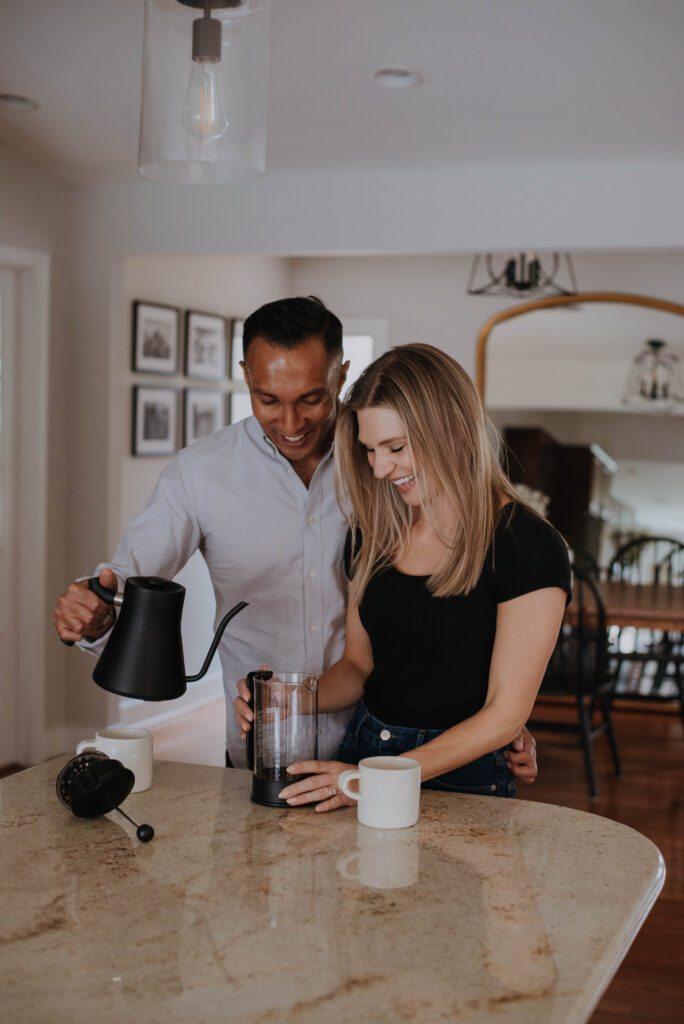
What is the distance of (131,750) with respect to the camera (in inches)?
58.8

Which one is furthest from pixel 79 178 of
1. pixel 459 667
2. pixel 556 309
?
pixel 459 667

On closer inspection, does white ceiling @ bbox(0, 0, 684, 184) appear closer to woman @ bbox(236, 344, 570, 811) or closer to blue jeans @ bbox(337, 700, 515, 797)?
woman @ bbox(236, 344, 570, 811)

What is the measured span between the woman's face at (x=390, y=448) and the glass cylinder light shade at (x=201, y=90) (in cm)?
44

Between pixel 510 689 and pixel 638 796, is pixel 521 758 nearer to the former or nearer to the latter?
pixel 510 689

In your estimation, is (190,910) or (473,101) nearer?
(190,910)

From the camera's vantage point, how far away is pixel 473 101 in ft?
10.7

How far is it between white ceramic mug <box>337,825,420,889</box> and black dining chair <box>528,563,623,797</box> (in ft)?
9.58

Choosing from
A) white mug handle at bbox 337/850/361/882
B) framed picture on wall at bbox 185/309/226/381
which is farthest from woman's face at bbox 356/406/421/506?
framed picture on wall at bbox 185/309/226/381

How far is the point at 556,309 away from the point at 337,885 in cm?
504

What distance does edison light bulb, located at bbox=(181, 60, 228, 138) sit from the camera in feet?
5.11

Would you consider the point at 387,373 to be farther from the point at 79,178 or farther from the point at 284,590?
the point at 79,178

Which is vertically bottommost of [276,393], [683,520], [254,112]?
[683,520]

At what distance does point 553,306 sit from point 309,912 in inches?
190

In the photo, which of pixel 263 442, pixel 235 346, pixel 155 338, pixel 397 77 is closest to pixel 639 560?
pixel 235 346
